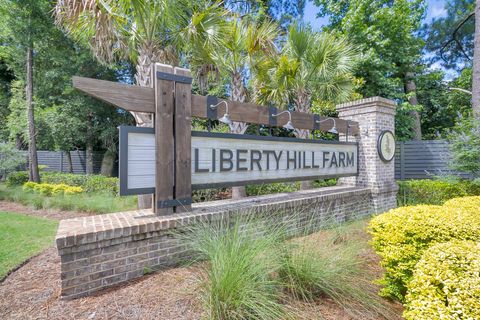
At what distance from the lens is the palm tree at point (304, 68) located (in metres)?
7.55

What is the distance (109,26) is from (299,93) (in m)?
4.92

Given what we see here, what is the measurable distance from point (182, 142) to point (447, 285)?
2.71 metres

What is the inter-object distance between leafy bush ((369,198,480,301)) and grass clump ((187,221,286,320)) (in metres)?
1.06

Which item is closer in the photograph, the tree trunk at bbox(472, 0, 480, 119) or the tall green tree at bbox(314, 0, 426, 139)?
the tree trunk at bbox(472, 0, 480, 119)

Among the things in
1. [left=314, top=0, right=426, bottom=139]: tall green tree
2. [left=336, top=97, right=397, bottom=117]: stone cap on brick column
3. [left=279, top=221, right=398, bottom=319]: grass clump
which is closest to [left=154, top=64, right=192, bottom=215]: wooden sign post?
[left=279, top=221, right=398, bottom=319]: grass clump

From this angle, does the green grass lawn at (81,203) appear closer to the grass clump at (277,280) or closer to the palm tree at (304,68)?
the grass clump at (277,280)

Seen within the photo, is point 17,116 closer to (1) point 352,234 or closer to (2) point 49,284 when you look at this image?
(2) point 49,284

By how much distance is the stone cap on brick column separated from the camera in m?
6.21

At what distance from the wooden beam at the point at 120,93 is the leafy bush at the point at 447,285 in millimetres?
2883

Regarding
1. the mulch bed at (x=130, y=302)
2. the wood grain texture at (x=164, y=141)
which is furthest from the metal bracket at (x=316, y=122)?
the mulch bed at (x=130, y=302)

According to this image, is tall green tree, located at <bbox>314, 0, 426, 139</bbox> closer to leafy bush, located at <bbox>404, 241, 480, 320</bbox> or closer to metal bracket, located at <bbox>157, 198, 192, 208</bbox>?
metal bracket, located at <bbox>157, 198, 192, 208</bbox>

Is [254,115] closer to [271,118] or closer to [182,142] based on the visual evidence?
[271,118]

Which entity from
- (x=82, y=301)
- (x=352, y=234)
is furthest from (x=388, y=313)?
(x=82, y=301)

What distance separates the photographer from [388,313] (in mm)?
2367
